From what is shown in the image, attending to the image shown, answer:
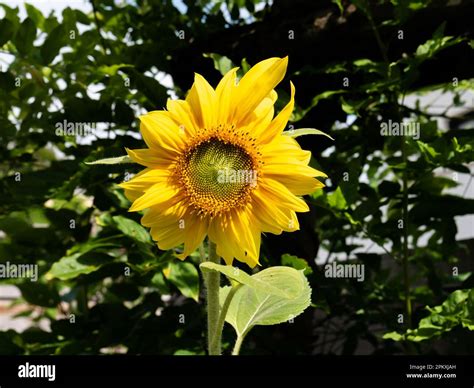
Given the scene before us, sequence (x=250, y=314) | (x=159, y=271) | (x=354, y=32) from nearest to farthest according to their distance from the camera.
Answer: (x=250, y=314), (x=159, y=271), (x=354, y=32)

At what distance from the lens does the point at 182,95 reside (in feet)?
5.43

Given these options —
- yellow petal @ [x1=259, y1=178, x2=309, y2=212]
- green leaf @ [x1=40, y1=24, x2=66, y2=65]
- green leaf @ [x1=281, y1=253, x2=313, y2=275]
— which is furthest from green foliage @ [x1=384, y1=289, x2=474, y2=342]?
green leaf @ [x1=40, y1=24, x2=66, y2=65]

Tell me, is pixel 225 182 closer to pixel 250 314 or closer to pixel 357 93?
pixel 250 314

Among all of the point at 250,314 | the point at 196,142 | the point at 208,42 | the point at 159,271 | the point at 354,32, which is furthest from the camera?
the point at 208,42

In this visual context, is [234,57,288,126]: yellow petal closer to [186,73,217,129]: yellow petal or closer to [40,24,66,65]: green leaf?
[186,73,217,129]: yellow petal

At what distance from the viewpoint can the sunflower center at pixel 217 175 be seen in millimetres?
792


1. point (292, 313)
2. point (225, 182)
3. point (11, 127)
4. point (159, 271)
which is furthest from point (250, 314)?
point (11, 127)

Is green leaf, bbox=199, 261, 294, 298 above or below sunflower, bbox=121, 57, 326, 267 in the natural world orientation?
below

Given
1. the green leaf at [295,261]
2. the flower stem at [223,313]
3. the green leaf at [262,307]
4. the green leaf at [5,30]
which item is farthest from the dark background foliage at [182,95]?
the flower stem at [223,313]

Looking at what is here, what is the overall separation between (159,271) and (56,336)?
0.41m

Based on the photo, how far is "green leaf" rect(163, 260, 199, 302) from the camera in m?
1.27

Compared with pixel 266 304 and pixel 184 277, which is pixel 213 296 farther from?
pixel 184 277

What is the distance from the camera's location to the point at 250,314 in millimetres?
898

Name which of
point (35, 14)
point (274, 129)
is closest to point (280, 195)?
point (274, 129)
